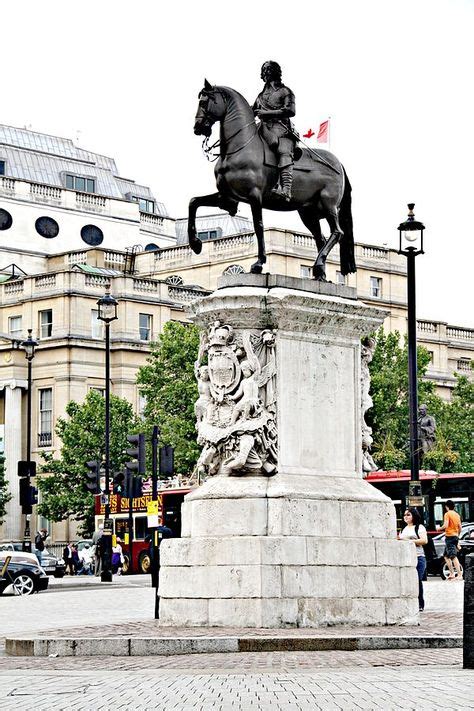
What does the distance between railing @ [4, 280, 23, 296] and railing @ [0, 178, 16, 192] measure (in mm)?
15481

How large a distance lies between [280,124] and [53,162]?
9512 cm

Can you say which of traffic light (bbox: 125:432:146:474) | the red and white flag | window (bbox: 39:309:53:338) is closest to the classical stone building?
window (bbox: 39:309:53:338)

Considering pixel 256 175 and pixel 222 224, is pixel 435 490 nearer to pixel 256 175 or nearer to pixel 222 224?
pixel 256 175

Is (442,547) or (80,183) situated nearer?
(442,547)

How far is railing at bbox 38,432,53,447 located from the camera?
85.6m

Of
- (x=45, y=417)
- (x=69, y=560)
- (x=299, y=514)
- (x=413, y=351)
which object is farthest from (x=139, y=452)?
(x=45, y=417)

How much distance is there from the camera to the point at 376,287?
322 feet

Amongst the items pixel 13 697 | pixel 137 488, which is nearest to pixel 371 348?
pixel 13 697

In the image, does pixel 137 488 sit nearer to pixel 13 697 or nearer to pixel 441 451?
pixel 13 697

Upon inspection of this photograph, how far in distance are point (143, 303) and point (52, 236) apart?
66.5 feet

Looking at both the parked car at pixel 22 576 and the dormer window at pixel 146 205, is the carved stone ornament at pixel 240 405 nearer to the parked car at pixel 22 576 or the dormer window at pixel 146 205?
the parked car at pixel 22 576

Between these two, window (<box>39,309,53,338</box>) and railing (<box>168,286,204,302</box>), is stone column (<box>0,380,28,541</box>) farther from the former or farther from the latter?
railing (<box>168,286,204,302</box>)

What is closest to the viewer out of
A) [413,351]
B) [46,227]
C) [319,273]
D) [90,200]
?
[319,273]

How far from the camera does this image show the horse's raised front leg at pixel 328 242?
69.8 feet
